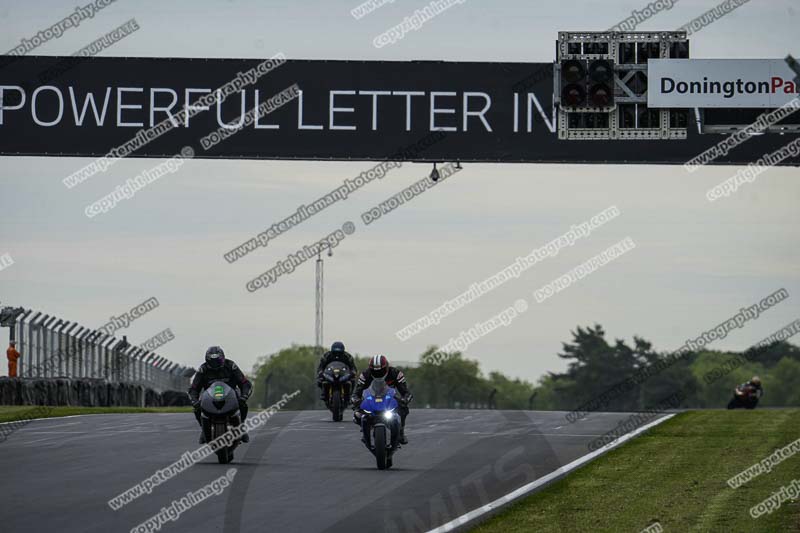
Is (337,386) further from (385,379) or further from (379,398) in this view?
(379,398)

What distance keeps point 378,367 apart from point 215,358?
81.1 inches

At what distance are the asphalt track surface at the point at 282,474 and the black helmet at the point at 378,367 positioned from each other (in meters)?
1.15

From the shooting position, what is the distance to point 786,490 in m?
15.6

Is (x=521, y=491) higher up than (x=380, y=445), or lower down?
lower down

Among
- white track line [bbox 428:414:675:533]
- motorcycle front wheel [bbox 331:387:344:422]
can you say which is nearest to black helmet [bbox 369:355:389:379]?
white track line [bbox 428:414:675:533]

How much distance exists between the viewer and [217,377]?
18.9 m

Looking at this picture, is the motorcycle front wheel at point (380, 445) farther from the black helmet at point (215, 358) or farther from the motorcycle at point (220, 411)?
the black helmet at point (215, 358)

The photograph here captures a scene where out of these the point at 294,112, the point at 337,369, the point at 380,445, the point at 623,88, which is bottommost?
the point at 380,445

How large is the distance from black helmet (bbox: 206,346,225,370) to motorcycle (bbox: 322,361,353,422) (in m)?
8.24

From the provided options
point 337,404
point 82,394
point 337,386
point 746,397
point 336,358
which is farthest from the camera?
point 746,397

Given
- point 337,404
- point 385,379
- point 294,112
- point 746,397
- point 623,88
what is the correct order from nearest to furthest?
point 385,379
point 623,88
point 337,404
point 294,112
point 746,397

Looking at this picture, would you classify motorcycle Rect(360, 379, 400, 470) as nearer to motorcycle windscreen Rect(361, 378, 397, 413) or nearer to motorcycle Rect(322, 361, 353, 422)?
motorcycle windscreen Rect(361, 378, 397, 413)

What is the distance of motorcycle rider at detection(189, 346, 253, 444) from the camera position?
18766mm

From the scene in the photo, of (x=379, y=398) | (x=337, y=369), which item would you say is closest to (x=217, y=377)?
(x=379, y=398)
